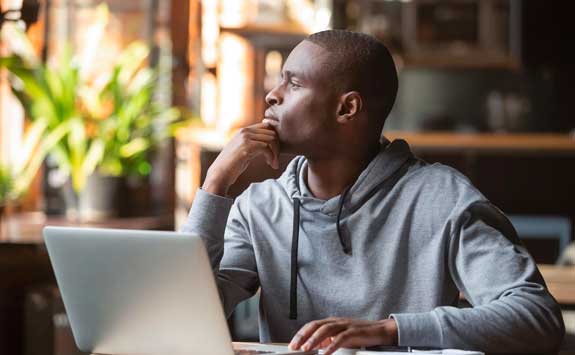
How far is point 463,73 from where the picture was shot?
813 cm

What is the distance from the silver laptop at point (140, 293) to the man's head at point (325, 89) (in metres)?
0.37

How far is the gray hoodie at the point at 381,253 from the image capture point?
154cm

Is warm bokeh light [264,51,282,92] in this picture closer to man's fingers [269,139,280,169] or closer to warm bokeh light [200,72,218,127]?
warm bokeh light [200,72,218,127]

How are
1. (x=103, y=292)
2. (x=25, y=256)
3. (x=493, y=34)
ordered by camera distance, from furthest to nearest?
(x=493, y=34)
(x=25, y=256)
(x=103, y=292)

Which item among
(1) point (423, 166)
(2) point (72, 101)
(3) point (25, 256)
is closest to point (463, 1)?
(2) point (72, 101)

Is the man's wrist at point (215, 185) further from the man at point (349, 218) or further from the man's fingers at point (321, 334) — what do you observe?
the man's fingers at point (321, 334)

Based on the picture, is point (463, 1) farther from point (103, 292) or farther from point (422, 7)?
point (103, 292)

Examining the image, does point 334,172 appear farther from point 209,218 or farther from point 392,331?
point 392,331

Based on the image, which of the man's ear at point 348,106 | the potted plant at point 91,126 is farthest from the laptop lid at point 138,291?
the potted plant at point 91,126

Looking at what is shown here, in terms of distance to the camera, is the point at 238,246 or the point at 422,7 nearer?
the point at 238,246

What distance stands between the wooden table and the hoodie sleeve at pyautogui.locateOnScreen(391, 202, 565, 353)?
2.28 feet

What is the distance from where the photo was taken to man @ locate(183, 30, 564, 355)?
5.31 feet

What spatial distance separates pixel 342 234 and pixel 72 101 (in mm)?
3435

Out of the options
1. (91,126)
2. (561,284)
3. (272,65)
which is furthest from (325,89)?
(272,65)
